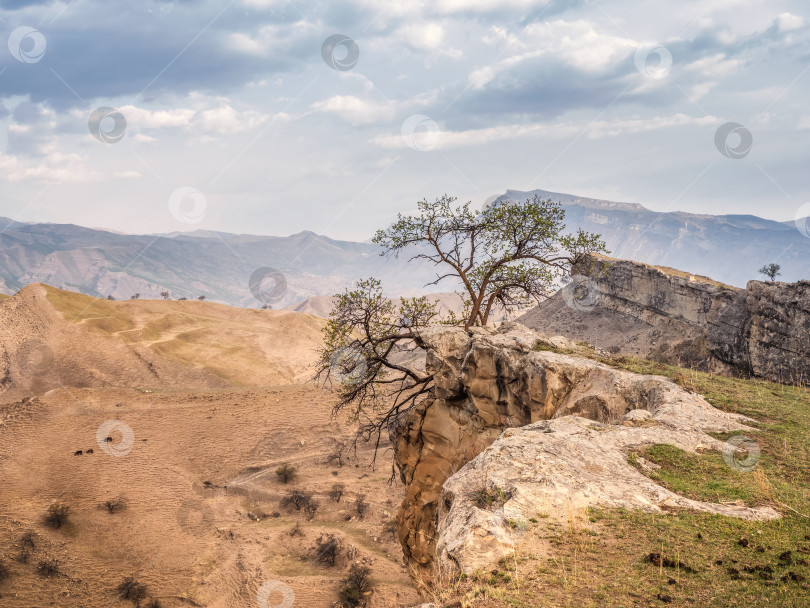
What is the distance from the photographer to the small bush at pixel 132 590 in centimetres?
2280

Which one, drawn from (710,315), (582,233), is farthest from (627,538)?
(710,315)

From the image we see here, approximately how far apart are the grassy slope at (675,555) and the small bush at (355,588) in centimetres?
1972

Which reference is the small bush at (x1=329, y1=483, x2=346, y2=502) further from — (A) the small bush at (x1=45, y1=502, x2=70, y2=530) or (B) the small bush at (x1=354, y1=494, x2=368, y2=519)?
(A) the small bush at (x1=45, y1=502, x2=70, y2=530)

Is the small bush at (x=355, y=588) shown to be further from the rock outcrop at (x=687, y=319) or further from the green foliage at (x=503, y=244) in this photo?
the rock outcrop at (x=687, y=319)

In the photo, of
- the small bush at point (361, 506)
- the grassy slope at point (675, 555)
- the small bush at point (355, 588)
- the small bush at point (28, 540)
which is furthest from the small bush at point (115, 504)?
the grassy slope at point (675, 555)

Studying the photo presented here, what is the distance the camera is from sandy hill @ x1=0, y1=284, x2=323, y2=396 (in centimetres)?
5334

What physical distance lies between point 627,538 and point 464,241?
15.5 meters

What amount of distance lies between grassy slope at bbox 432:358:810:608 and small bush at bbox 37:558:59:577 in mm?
26330

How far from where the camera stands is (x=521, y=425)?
17.2 metres

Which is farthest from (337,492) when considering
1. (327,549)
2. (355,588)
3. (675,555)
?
(675,555)

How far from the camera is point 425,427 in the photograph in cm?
1916

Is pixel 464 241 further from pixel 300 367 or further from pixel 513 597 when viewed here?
pixel 300 367

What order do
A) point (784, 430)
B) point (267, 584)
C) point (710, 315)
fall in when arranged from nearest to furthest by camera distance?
point (784, 430), point (267, 584), point (710, 315)

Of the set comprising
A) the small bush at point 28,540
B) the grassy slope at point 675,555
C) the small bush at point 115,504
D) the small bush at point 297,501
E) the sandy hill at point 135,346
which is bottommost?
the small bush at point 297,501
